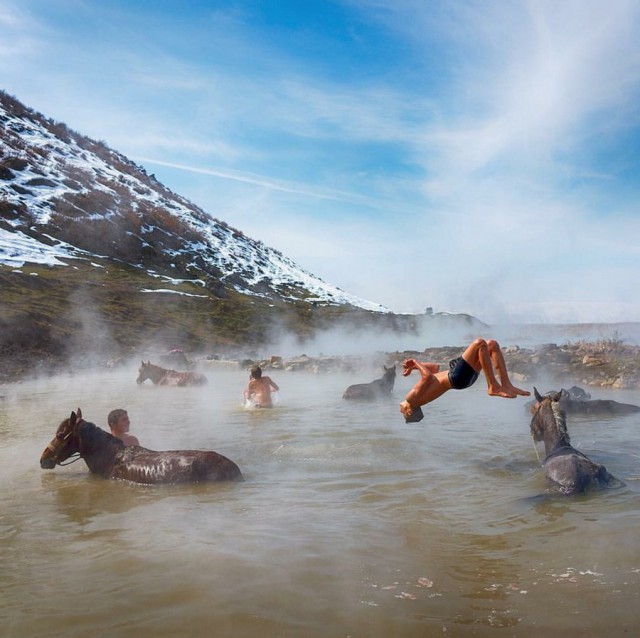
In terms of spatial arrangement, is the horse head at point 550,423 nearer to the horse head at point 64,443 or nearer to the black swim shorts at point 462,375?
the black swim shorts at point 462,375

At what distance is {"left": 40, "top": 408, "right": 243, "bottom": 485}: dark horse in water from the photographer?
32.1ft

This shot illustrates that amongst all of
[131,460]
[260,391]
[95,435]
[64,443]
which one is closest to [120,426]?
[95,435]

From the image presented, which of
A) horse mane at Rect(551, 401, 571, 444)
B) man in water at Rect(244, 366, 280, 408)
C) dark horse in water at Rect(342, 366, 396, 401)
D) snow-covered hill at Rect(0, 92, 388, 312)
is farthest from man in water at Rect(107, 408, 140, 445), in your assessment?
snow-covered hill at Rect(0, 92, 388, 312)

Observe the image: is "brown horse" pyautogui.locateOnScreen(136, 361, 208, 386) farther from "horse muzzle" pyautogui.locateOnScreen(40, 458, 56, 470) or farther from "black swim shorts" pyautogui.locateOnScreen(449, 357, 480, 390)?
"black swim shorts" pyautogui.locateOnScreen(449, 357, 480, 390)

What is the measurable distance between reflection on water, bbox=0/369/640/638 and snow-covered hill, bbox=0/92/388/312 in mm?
60989

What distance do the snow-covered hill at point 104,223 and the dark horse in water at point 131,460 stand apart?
58.6 meters

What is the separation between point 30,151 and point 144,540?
415ft

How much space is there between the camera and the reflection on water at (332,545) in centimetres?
481

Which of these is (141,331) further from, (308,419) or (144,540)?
(144,540)

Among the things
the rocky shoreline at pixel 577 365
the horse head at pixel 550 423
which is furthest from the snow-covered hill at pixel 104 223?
the horse head at pixel 550 423

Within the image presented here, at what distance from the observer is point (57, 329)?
37.8 metres

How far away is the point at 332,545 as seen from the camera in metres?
6.60

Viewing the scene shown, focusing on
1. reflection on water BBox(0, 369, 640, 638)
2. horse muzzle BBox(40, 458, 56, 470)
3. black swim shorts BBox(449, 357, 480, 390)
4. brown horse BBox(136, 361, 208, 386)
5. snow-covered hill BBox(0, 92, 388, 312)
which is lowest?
reflection on water BBox(0, 369, 640, 638)

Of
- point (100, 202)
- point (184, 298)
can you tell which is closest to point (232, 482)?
point (184, 298)
